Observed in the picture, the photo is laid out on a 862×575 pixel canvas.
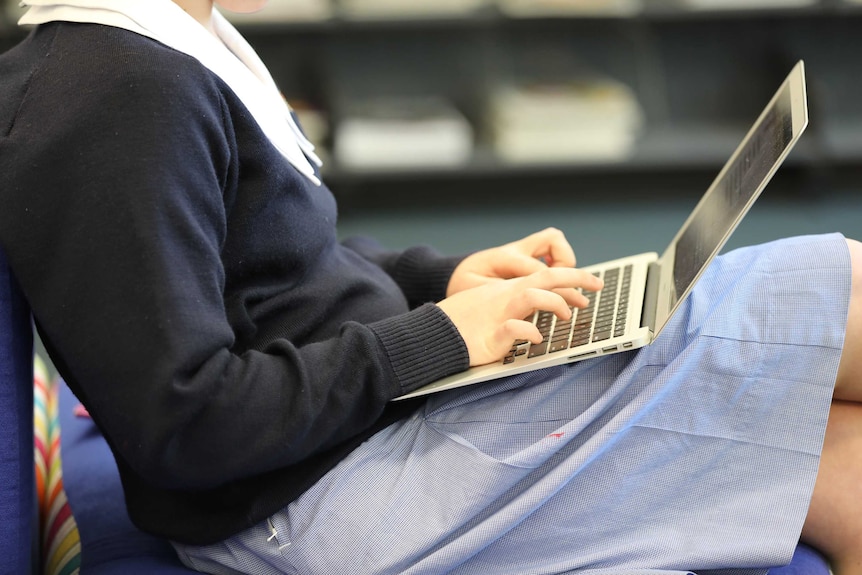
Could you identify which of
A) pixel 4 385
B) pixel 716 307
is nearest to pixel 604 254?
pixel 716 307

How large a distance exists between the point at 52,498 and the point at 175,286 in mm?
586

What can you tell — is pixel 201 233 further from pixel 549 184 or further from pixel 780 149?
pixel 549 184

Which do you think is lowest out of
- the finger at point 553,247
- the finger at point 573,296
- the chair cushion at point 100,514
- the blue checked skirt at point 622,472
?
the chair cushion at point 100,514

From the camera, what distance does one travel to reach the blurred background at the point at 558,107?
2781 millimetres

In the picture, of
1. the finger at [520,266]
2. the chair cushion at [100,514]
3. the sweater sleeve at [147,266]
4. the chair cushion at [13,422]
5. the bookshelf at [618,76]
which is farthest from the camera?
the bookshelf at [618,76]

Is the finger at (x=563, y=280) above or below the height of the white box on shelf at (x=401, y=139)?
above

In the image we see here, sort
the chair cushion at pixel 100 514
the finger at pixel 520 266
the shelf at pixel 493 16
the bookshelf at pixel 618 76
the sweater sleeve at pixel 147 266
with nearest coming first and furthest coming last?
the sweater sleeve at pixel 147 266 < the chair cushion at pixel 100 514 < the finger at pixel 520 266 < the shelf at pixel 493 16 < the bookshelf at pixel 618 76

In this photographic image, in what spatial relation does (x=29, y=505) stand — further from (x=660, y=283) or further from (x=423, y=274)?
(x=660, y=283)

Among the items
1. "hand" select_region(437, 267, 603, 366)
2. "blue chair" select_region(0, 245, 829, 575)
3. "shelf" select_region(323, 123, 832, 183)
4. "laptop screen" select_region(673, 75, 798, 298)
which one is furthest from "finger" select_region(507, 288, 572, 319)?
"shelf" select_region(323, 123, 832, 183)

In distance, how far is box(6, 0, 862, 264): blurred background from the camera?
2.78 meters

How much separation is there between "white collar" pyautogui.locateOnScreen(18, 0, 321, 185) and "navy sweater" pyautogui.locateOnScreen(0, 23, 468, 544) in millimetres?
14

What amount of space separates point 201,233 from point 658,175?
2519 mm

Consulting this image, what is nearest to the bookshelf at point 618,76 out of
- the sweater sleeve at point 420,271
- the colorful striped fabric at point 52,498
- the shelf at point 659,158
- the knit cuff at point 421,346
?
the shelf at point 659,158

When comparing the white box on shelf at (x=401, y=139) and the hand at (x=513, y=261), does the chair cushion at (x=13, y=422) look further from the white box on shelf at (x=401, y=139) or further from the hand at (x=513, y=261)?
the white box on shelf at (x=401, y=139)
